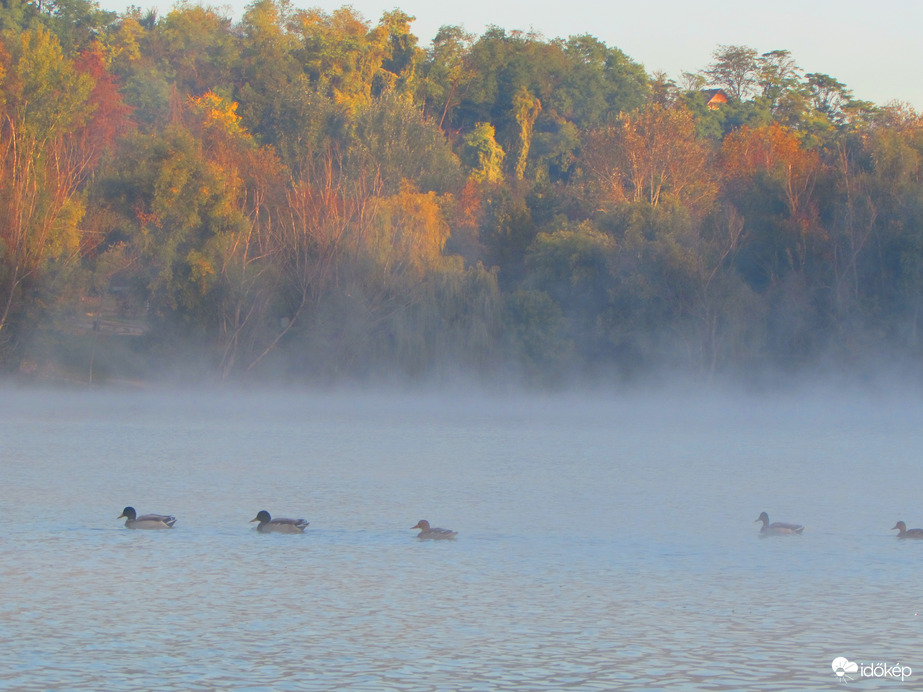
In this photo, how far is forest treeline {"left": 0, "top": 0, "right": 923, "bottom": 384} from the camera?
1660 inches

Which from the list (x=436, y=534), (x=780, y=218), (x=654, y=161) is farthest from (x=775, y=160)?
(x=436, y=534)

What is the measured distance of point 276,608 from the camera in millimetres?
10219

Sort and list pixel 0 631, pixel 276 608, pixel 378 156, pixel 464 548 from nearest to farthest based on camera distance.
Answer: pixel 0 631 < pixel 276 608 < pixel 464 548 < pixel 378 156

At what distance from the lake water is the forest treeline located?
17633 millimetres

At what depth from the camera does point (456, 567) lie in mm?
12086

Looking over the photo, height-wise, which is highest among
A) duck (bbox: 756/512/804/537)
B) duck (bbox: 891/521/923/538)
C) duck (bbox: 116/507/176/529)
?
duck (bbox: 891/521/923/538)

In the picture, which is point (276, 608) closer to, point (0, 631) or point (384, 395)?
point (0, 631)

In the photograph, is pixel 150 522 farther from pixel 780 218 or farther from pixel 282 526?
pixel 780 218

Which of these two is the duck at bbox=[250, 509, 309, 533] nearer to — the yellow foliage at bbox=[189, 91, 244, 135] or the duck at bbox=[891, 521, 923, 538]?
the duck at bbox=[891, 521, 923, 538]

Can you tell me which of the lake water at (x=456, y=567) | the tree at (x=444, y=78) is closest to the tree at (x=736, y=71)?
the tree at (x=444, y=78)

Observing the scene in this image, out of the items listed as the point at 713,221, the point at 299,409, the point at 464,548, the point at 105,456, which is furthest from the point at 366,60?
the point at 464,548

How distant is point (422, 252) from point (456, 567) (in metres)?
31.8

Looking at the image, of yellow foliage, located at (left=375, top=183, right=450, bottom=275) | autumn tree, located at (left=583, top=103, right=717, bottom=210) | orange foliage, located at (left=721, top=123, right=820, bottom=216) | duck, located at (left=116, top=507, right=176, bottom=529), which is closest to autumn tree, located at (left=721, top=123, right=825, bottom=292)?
orange foliage, located at (left=721, top=123, right=820, bottom=216)

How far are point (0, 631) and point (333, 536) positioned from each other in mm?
4947
